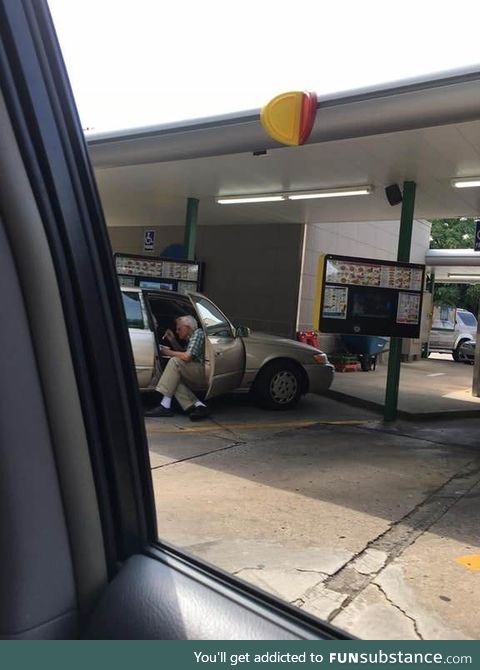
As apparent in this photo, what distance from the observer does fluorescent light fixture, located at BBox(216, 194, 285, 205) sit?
10820 mm

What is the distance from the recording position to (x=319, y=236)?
14.3 m

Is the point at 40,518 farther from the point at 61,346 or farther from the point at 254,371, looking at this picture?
the point at 254,371

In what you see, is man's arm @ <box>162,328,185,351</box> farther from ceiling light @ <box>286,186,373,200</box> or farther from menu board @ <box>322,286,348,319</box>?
ceiling light @ <box>286,186,373,200</box>

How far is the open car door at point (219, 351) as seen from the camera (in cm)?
759

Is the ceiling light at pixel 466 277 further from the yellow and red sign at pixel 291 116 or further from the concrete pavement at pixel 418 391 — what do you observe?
the yellow and red sign at pixel 291 116

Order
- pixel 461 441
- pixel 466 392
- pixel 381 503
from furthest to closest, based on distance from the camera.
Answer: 1. pixel 466 392
2. pixel 461 441
3. pixel 381 503

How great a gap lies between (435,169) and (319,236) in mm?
6310

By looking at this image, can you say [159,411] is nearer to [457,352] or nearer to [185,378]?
[185,378]

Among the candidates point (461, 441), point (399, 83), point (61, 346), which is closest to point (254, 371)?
point (461, 441)

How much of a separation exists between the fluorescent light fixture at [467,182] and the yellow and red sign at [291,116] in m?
3.57

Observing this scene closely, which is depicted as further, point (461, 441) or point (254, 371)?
point (254, 371)

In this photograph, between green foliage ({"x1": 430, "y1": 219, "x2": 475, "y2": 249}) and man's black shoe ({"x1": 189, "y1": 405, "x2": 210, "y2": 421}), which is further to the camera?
green foliage ({"x1": 430, "y1": 219, "x2": 475, "y2": 249})

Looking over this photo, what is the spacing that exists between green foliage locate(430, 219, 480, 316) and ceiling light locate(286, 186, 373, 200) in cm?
1875

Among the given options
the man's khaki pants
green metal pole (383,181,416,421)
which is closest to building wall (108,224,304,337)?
green metal pole (383,181,416,421)
